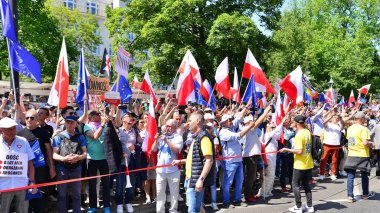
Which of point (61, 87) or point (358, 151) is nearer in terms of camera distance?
point (61, 87)

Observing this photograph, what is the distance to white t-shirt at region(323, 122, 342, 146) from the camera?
11558 mm

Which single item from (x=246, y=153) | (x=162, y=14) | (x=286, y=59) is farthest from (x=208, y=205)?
(x=286, y=59)

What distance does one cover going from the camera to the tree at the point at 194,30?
25.9m

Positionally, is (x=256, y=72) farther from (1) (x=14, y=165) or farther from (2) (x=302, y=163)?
(1) (x=14, y=165)

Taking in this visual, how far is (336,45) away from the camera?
131 feet

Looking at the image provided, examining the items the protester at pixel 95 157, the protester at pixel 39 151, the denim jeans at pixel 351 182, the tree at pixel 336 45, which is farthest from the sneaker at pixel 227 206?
the tree at pixel 336 45

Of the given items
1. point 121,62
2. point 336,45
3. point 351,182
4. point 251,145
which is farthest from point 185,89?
point 336,45

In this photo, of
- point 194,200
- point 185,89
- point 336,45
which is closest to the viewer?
point 194,200

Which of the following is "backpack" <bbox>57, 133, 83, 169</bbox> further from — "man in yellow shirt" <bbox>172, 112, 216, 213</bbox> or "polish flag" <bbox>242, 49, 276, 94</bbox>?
"polish flag" <bbox>242, 49, 276, 94</bbox>

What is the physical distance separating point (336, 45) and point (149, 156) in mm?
35467

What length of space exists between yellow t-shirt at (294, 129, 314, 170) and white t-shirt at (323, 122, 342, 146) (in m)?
3.94

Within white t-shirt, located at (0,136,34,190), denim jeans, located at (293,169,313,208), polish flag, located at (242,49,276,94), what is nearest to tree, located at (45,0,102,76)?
polish flag, located at (242,49,276,94)

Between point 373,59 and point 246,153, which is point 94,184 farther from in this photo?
point 373,59

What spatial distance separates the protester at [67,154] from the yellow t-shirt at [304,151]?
3890 millimetres
